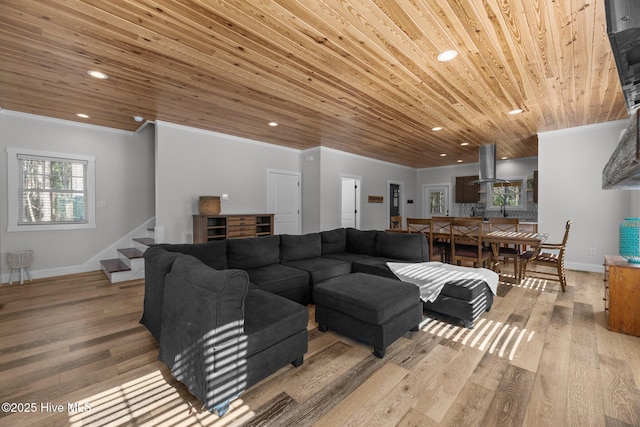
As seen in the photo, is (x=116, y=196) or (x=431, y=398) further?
(x=116, y=196)

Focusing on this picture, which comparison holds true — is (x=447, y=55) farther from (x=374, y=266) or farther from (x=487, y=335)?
(x=487, y=335)

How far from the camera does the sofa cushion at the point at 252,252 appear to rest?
3219 mm

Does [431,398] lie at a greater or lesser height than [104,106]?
lesser

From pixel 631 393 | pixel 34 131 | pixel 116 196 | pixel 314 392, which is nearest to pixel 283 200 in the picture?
pixel 116 196

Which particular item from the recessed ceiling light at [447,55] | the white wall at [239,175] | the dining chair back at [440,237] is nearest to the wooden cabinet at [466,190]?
the white wall at [239,175]

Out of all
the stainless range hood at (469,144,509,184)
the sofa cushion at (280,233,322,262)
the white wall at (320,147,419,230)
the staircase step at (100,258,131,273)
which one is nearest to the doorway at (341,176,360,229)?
the white wall at (320,147,419,230)

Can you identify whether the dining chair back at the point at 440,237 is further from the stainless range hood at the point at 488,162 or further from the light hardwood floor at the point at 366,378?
the stainless range hood at the point at 488,162

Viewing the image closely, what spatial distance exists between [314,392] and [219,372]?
62 cm

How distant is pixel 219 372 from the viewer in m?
1.56

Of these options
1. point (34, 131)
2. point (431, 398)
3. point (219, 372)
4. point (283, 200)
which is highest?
point (34, 131)

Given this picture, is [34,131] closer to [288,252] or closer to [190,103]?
[190,103]

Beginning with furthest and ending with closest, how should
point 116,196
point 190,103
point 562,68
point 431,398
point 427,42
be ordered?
point 116,196 → point 190,103 → point 562,68 → point 427,42 → point 431,398

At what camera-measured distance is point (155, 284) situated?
7.48 feet

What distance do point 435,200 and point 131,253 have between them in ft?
28.4
